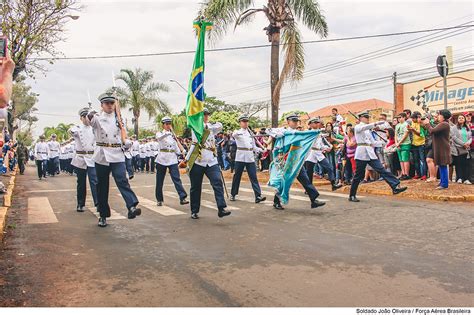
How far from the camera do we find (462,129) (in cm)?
1126

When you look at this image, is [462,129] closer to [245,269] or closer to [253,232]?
[253,232]

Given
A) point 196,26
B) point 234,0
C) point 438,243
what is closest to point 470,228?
point 438,243

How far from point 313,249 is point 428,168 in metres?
7.53

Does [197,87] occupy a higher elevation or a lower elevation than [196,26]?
lower

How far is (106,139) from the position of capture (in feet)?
23.1

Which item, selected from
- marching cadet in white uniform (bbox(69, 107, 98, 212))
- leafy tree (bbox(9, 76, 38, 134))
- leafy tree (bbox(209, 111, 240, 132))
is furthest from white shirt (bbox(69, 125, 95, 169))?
leafy tree (bbox(9, 76, 38, 134))

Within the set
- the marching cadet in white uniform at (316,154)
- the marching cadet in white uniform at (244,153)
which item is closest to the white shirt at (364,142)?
the marching cadet in white uniform at (316,154)

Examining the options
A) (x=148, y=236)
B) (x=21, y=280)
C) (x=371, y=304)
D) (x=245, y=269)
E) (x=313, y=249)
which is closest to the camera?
(x=371, y=304)

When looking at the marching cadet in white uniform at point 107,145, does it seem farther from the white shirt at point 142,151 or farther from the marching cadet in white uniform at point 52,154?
the white shirt at point 142,151

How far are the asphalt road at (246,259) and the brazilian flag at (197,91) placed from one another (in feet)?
5.45

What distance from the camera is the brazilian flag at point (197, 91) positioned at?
25.5 feet

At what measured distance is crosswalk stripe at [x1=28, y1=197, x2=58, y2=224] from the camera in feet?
26.3

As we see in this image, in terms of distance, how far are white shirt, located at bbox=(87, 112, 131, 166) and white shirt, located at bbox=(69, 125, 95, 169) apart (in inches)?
80.3

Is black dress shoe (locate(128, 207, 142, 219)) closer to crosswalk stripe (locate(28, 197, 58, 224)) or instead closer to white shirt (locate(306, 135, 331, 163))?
crosswalk stripe (locate(28, 197, 58, 224))
